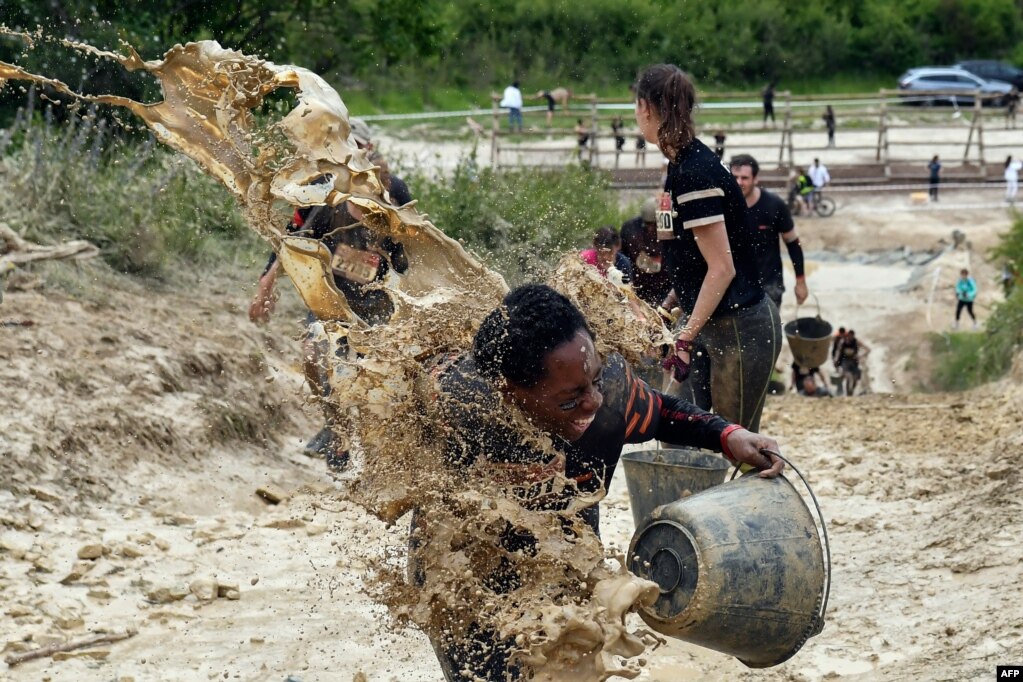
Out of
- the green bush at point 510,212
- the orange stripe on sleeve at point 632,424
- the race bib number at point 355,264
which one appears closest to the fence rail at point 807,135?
the green bush at point 510,212

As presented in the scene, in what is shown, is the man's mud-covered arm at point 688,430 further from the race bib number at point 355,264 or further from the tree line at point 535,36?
the tree line at point 535,36

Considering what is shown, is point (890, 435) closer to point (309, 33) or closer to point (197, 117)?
point (197, 117)

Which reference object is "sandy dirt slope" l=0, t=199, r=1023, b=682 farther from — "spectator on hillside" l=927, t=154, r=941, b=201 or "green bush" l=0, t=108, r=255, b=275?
"spectator on hillside" l=927, t=154, r=941, b=201

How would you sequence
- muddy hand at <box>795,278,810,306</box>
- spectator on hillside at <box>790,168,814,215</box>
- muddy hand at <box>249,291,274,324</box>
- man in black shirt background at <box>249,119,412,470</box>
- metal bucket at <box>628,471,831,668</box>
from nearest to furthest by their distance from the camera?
metal bucket at <box>628,471,831,668</box> → man in black shirt background at <box>249,119,412,470</box> → muddy hand at <box>249,291,274,324</box> → muddy hand at <box>795,278,810,306</box> → spectator on hillside at <box>790,168,814,215</box>

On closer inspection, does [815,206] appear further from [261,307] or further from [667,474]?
[667,474]

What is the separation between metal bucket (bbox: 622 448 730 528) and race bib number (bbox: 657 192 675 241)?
3.09 ft

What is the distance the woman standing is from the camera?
17.4 feet

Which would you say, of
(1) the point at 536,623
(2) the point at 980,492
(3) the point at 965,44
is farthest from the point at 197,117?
(3) the point at 965,44

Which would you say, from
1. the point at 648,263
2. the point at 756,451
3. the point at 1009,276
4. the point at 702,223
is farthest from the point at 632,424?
the point at 1009,276

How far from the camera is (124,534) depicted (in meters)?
6.28

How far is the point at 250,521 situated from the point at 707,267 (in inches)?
109

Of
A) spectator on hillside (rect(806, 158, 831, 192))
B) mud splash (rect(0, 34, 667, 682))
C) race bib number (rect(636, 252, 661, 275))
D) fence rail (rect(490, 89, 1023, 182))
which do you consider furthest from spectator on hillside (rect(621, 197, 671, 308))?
spectator on hillside (rect(806, 158, 831, 192))

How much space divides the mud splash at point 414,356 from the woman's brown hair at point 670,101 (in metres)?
0.91

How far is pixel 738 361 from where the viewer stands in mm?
5652
